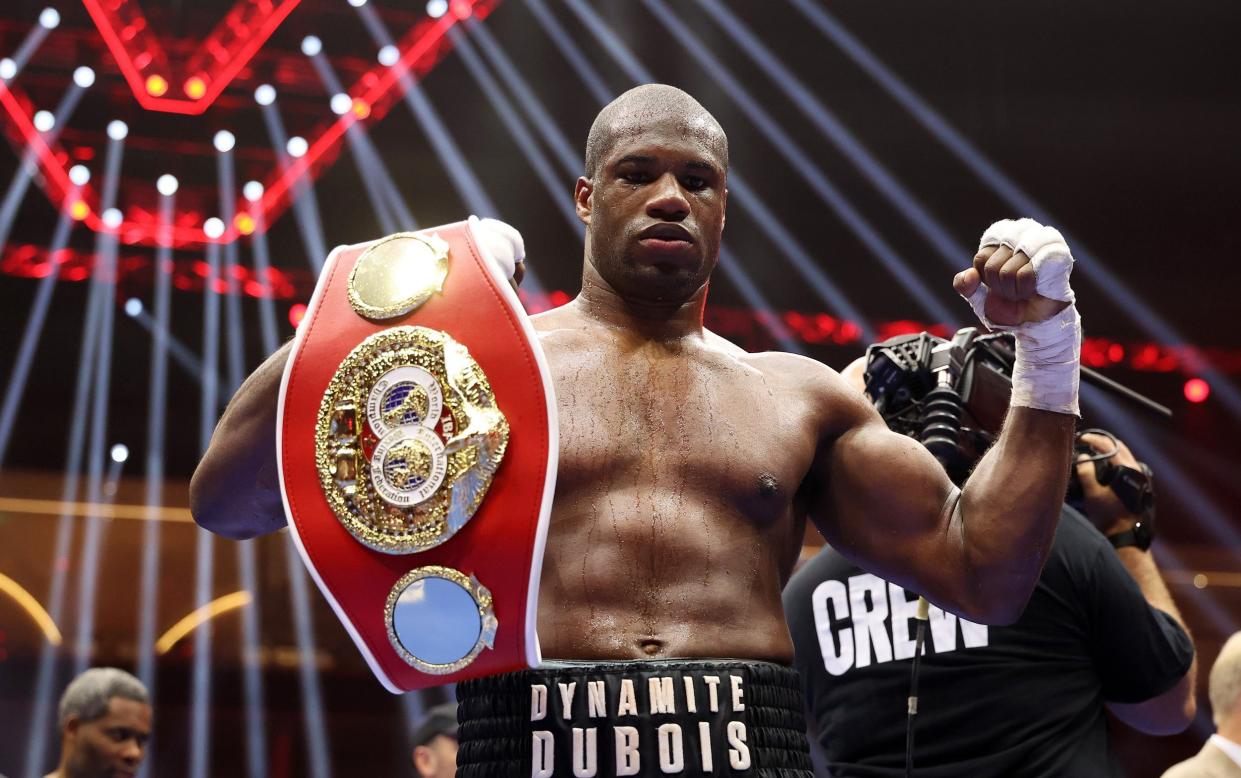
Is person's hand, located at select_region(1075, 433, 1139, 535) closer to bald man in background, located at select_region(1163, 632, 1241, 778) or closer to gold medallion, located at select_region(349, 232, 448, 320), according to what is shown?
bald man in background, located at select_region(1163, 632, 1241, 778)

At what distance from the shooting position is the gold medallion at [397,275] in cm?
131

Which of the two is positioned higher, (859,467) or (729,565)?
(859,467)

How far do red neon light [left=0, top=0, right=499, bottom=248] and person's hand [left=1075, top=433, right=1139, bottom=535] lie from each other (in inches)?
122

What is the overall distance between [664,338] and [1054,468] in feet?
1.46

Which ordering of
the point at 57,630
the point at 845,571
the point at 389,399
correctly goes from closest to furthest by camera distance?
the point at 389,399
the point at 845,571
the point at 57,630

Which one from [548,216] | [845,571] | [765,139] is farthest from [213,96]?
[845,571]

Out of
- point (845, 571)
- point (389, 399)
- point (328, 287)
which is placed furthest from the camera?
point (845, 571)

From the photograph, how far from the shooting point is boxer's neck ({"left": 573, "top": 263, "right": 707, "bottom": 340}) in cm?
158

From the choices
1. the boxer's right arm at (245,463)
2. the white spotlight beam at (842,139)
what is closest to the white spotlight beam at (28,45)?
the white spotlight beam at (842,139)

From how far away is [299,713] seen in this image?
5.91 metres

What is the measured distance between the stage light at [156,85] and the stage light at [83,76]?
183mm

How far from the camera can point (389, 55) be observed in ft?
15.6

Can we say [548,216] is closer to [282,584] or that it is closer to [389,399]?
[282,584]

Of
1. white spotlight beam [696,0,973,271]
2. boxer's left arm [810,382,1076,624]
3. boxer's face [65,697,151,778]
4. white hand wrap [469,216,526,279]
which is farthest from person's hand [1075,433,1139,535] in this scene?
white spotlight beam [696,0,973,271]
